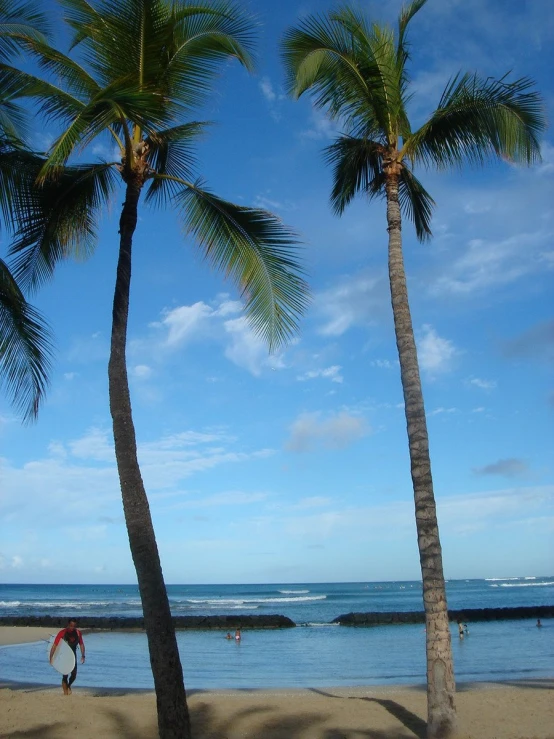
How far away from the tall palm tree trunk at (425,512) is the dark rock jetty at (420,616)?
35317 millimetres

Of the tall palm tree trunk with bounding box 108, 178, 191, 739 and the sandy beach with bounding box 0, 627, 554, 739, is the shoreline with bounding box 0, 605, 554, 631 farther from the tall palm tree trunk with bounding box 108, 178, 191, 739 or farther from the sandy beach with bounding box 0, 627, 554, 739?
the tall palm tree trunk with bounding box 108, 178, 191, 739

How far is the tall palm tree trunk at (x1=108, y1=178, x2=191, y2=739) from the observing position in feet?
21.4

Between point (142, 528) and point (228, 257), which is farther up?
point (228, 257)

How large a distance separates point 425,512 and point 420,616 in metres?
38.1

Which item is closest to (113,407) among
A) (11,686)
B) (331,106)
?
(331,106)

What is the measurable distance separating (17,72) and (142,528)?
5433mm

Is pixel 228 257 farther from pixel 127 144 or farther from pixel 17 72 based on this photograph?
pixel 17 72

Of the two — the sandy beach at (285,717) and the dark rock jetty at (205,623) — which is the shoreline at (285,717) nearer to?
the sandy beach at (285,717)

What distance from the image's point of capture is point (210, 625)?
1604 inches

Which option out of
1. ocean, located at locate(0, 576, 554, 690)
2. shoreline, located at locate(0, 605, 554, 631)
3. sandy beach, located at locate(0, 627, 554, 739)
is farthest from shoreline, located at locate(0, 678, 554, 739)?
shoreline, located at locate(0, 605, 554, 631)

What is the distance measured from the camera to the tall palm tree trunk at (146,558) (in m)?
6.53

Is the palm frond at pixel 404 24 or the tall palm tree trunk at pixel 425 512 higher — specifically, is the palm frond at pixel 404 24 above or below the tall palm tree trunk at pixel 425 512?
above

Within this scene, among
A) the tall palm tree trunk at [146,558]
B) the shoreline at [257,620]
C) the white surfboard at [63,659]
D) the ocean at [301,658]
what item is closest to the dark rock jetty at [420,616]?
the shoreline at [257,620]

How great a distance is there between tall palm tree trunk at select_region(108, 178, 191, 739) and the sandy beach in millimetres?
2887
